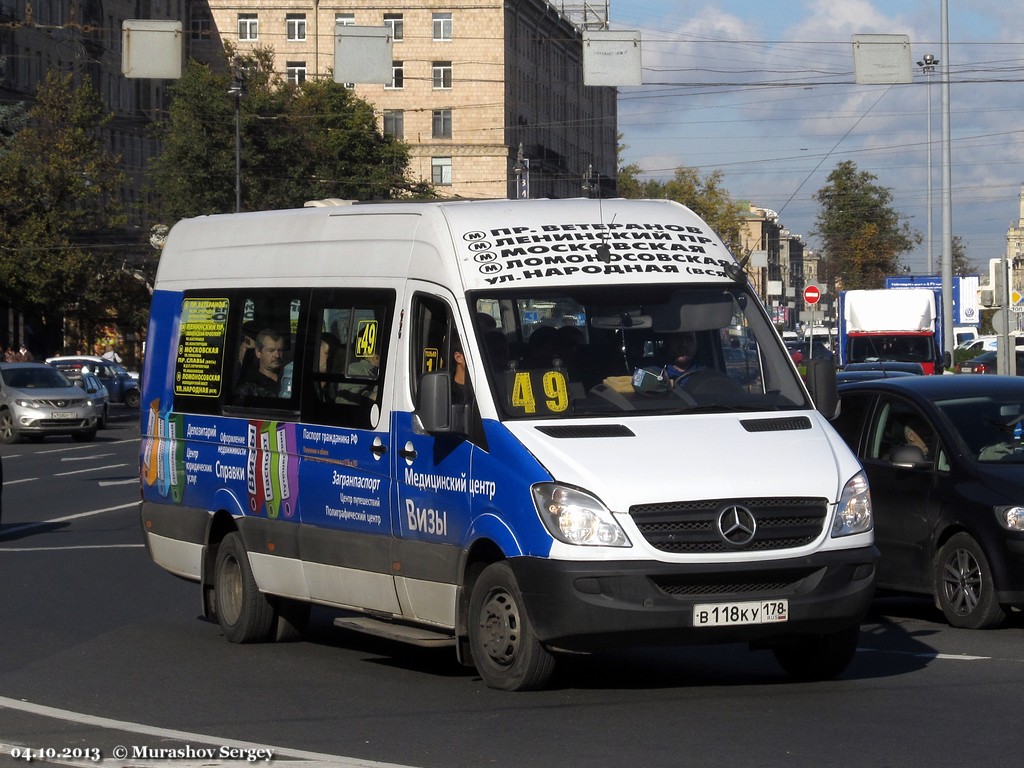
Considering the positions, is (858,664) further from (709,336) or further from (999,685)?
(709,336)

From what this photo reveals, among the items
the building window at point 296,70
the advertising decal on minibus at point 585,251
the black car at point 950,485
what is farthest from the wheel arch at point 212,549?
the building window at point 296,70

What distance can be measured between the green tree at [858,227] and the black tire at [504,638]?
83579 mm

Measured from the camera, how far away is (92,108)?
6625 centimetres

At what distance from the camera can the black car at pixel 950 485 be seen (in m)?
11.2

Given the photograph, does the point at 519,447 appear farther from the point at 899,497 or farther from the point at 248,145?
the point at 248,145

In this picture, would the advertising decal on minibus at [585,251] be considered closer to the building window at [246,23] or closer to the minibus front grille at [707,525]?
the minibus front grille at [707,525]

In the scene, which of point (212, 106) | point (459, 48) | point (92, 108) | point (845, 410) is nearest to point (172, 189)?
point (212, 106)

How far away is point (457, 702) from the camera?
8.88m

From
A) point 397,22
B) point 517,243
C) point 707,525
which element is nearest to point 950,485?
point 517,243

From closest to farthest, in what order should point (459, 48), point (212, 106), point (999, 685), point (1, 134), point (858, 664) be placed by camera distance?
point (999, 685), point (858, 664), point (1, 134), point (212, 106), point (459, 48)

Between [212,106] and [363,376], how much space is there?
68.4 m

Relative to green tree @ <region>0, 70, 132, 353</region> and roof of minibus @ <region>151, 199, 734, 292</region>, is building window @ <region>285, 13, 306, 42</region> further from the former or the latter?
roof of minibus @ <region>151, 199, 734, 292</region>

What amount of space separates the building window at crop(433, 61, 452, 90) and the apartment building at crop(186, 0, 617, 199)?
2.2 inches

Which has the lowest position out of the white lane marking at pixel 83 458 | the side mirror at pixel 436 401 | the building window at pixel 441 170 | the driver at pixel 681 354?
the white lane marking at pixel 83 458
